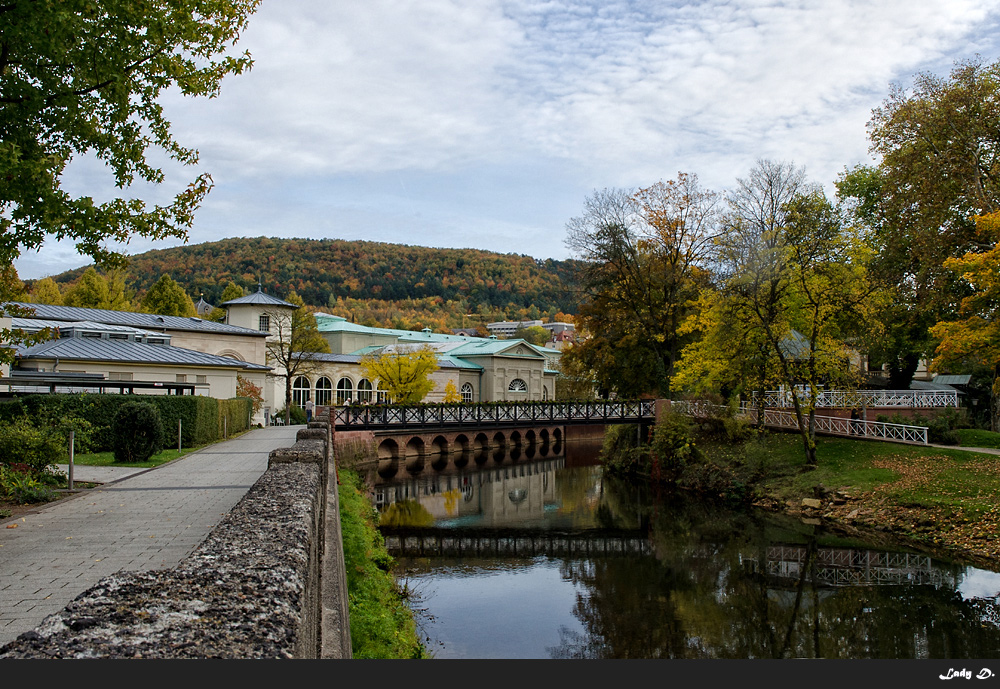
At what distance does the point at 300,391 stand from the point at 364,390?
5.20 meters

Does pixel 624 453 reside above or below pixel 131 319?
below

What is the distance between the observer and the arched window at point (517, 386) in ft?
216

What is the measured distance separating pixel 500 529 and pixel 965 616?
11466 millimetres

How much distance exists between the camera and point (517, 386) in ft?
218

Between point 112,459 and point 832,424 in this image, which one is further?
point 832,424

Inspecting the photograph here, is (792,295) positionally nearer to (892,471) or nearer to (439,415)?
(892,471)

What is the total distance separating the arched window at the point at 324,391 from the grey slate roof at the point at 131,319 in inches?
303

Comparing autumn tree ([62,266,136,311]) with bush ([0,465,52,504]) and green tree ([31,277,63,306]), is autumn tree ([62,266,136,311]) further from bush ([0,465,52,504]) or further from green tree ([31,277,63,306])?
bush ([0,465,52,504])

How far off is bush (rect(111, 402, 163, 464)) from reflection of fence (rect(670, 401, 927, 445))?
20.1 metres

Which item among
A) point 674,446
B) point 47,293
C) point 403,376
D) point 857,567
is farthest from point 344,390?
point 857,567

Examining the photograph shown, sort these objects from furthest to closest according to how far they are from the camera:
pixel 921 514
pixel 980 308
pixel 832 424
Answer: pixel 832 424
pixel 980 308
pixel 921 514

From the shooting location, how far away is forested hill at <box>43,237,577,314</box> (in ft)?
333

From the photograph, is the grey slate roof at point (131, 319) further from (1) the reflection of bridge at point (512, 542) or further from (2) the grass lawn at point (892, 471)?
(2) the grass lawn at point (892, 471)

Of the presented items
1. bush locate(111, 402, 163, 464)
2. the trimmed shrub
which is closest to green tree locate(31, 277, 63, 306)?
the trimmed shrub
